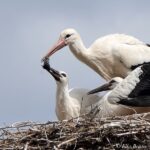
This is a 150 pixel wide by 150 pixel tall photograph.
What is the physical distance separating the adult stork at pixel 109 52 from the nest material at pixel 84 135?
8.83ft

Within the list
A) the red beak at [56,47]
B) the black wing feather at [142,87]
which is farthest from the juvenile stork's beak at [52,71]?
the black wing feather at [142,87]

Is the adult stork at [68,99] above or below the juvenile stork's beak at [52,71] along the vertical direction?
below

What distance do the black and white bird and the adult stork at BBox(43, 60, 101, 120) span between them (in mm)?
242

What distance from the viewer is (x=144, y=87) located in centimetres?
1395

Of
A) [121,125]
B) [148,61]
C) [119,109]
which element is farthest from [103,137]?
[148,61]

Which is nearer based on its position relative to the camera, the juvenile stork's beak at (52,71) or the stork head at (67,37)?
the juvenile stork's beak at (52,71)

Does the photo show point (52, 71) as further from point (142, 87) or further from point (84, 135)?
point (84, 135)

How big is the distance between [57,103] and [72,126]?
6.96 feet

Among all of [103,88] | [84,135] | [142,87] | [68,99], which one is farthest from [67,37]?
[84,135]

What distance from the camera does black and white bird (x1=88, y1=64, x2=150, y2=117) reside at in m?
13.7

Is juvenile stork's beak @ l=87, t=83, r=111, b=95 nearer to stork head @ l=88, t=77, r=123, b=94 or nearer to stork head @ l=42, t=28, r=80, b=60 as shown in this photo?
stork head @ l=88, t=77, r=123, b=94

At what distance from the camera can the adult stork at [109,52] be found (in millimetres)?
15016

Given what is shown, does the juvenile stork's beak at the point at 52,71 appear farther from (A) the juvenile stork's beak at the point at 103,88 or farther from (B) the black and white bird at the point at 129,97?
(B) the black and white bird at the point at 129,97

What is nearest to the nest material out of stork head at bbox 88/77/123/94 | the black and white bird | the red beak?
the black and white bird
